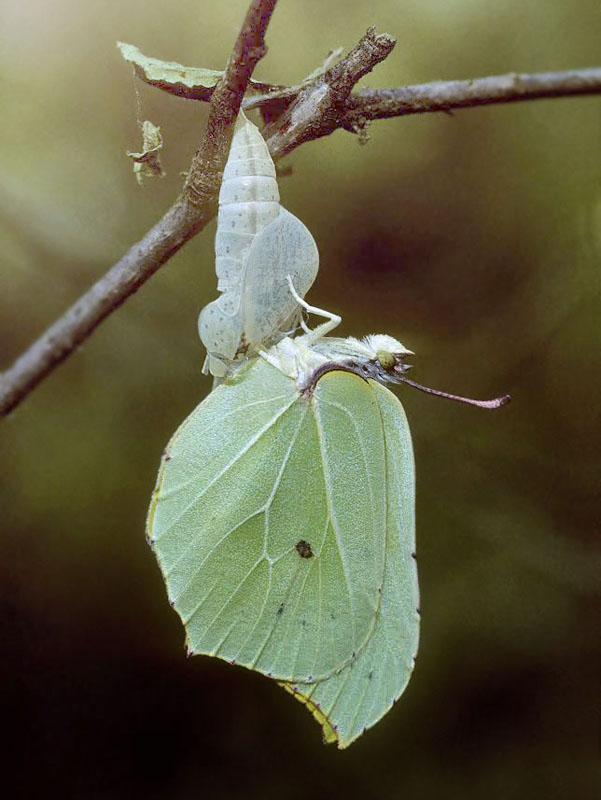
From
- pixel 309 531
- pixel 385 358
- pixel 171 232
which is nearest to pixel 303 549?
pixel 309 531

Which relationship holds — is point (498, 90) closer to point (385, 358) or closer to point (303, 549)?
point (385, 358)

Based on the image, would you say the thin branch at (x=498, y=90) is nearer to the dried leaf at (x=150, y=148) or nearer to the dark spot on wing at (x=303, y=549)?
the dried leaf at (x=150, y=148)

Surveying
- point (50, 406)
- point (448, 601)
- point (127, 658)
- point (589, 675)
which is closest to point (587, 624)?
point (589, 675)

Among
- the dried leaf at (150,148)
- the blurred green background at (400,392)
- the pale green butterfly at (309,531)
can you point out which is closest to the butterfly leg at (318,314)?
the pale green butterfly at (309,531)

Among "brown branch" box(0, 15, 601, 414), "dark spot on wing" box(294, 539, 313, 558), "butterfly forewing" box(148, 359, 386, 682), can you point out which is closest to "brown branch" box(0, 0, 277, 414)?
"brown branch" box(0, 15, 601, 414)

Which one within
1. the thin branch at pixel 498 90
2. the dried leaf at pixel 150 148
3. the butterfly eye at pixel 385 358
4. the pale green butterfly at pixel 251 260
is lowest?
the butterfly eye at pixel 385 358

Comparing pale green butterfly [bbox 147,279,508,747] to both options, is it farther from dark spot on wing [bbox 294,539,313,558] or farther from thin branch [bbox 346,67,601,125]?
thin branch [bbox 346,67,601,125]
